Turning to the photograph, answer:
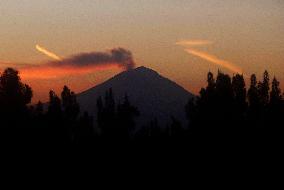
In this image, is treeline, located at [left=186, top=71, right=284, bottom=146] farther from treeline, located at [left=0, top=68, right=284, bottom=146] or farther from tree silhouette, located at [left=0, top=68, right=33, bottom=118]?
tree silhouette, located at [left=0, top=68, right=33, bottom=118]

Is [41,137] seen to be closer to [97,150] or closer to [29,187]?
[29,187]

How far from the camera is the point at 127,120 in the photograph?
290 feet

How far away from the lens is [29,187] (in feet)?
155

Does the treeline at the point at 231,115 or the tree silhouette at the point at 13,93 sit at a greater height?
the tree silhouette at the point at 13,93

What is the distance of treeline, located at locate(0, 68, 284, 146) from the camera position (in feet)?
191

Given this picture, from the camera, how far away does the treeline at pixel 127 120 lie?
58197mm

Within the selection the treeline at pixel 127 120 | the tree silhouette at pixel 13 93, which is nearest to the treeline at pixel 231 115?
the treeline at pixel 127 120

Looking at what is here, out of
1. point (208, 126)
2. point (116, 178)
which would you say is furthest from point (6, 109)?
point (208, 126)

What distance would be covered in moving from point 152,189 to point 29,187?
33.7ft

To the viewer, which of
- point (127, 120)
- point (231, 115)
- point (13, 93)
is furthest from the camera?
point (127, 120)

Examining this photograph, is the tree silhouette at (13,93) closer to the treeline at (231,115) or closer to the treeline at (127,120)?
the treeline at (127,120)

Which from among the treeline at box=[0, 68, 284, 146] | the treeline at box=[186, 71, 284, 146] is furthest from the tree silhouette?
the treeline at box=[186, 71, 284, 146]

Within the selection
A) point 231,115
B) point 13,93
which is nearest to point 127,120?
point 231,115

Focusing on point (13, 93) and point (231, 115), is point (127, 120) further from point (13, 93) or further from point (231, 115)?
point (13, 93)
